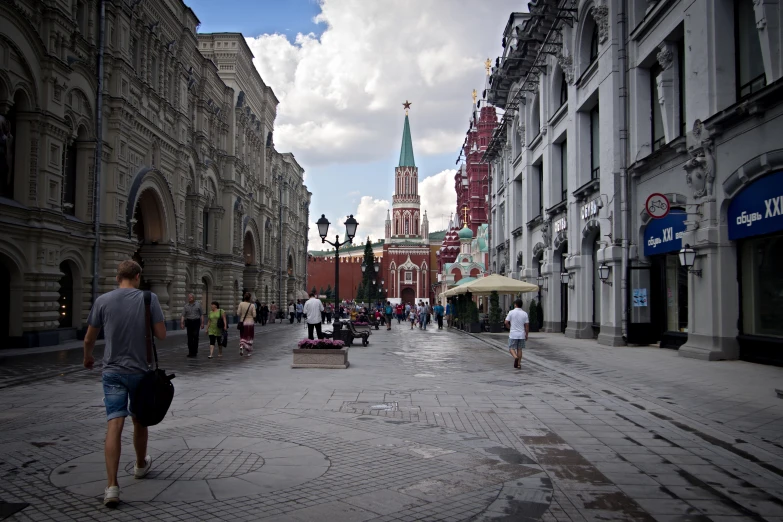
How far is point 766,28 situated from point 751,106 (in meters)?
1.66

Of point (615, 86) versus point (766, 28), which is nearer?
point (766, 28)

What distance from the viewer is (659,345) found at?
19266mm

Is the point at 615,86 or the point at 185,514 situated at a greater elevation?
the point at 615,86

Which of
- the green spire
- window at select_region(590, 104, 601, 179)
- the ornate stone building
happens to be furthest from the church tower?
window at select_region(590, 104, 601, 179)

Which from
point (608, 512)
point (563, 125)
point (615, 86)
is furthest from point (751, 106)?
point (563, 125)

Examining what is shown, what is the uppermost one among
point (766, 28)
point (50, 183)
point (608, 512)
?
point (766, 28)

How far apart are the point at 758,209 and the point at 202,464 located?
1255 centimetres

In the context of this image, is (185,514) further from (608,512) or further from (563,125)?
(563,125)

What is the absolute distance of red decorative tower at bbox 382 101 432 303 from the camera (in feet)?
403

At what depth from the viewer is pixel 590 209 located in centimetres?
2375

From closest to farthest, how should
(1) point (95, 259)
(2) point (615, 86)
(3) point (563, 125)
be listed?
1. (2) point (615, 86)
2. (1) point (95, 259)
3. (3) point (563, 125)

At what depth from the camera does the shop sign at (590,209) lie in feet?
75.9

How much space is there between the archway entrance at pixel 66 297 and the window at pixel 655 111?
67.7 feet

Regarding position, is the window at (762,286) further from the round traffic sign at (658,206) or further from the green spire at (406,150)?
the green spire at (406,150)
